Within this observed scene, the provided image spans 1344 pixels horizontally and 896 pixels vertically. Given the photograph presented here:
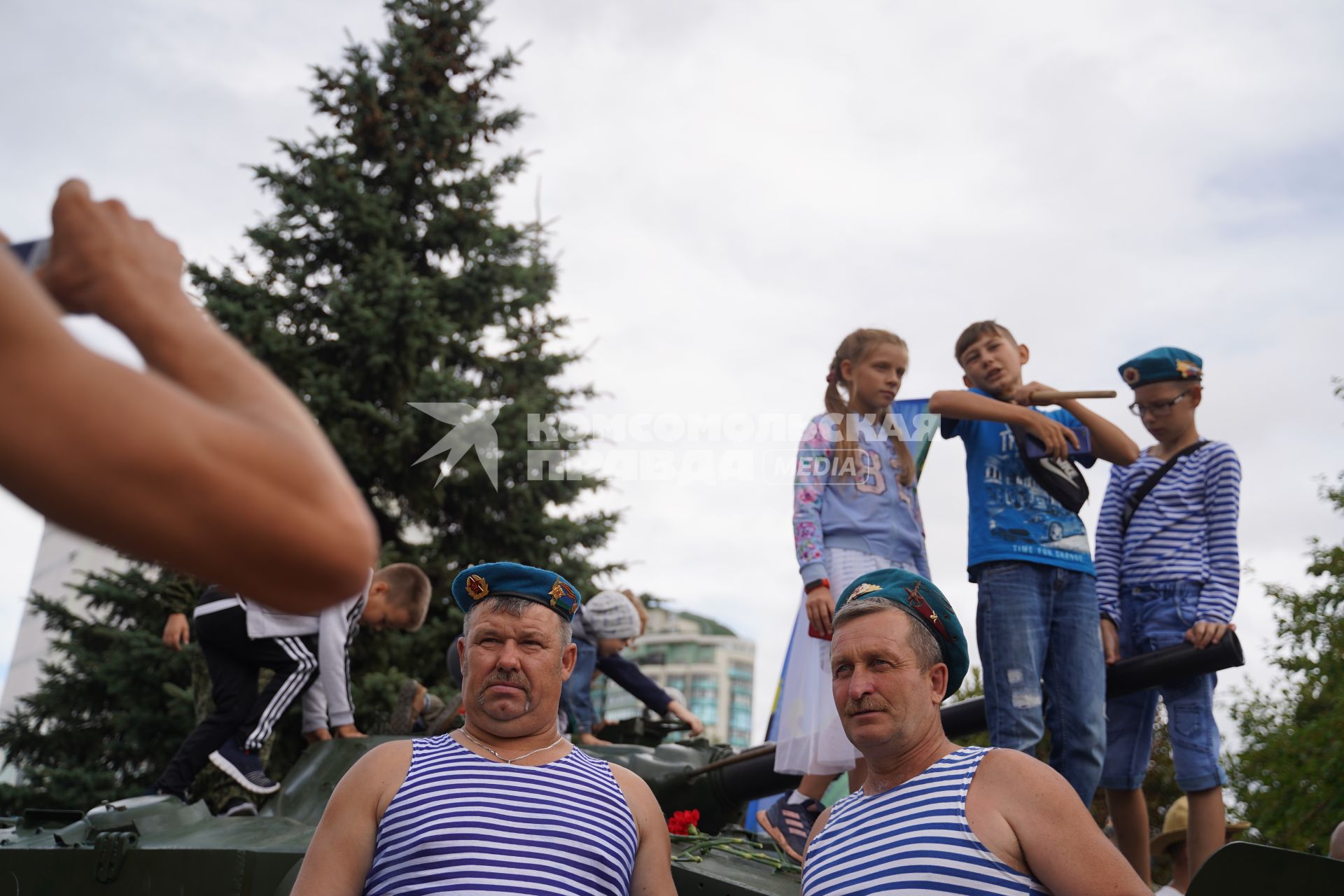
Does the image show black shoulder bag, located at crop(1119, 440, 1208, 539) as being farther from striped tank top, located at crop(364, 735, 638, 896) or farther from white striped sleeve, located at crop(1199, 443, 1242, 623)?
striped tank top, located at crop(364, 735, 638, 896)

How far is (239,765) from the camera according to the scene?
18.2 ft

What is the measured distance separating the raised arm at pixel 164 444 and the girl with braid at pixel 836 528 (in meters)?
3.37

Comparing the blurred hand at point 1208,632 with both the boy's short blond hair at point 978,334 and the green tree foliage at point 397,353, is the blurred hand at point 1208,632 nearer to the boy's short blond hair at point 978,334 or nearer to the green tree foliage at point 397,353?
the boy's short blond hair at point 978,334

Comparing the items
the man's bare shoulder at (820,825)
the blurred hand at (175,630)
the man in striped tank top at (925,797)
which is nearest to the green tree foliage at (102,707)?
the blurred hand at (175,630)

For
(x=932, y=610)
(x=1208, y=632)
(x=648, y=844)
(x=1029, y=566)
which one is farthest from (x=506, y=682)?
(x=1208, y=632)

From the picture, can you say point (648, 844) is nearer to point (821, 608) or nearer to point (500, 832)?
point (500, 832)

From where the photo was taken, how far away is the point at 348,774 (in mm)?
2848

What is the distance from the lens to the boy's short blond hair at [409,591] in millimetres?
6254

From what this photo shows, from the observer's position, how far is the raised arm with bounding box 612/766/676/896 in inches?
115

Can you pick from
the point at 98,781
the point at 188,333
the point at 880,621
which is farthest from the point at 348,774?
the point at 98,781

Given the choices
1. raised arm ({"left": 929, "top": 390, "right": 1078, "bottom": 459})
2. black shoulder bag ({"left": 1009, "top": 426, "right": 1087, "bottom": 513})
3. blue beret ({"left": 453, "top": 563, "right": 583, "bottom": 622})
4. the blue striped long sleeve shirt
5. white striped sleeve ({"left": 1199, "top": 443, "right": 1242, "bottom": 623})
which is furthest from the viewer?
the blue striped long sleeve shirt

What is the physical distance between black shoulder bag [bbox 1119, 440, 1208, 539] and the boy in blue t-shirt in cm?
54

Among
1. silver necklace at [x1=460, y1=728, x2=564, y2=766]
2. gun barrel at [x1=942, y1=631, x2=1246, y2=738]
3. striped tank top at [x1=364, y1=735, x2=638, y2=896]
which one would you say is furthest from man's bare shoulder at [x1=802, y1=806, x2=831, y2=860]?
gun barrel at [x1=942, y1=631, x2=1246, y2=738]

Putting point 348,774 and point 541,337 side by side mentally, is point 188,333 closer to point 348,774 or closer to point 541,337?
point 348,774
